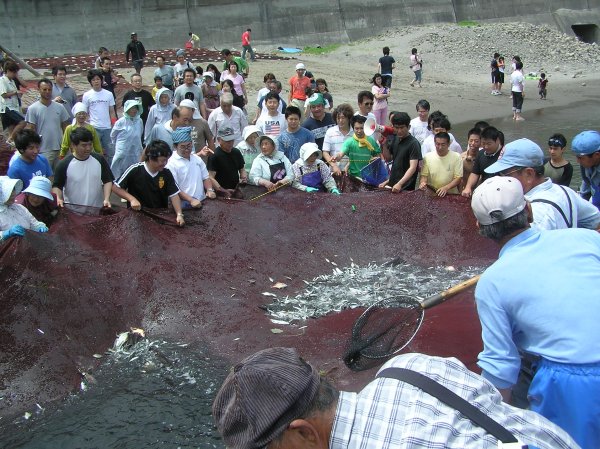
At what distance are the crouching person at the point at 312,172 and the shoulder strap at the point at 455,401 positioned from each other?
6261 mm

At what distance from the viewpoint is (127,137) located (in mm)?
9594

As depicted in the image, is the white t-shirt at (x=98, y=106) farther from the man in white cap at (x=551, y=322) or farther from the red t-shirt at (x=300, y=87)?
the man in white cap at (x=551, y=322)

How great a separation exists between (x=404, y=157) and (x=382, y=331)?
485 cm

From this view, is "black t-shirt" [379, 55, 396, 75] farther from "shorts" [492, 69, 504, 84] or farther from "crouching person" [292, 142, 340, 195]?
"crouching person" [292, 142, 340, 195]

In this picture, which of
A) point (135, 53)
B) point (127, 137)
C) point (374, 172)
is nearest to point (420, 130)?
point (374, 172)

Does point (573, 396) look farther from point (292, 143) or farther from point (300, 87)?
Answer: point (300, 87)

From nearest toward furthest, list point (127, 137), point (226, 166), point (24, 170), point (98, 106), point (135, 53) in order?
point (24, 170) < point (226, 166) < point (127, 137) < point (98, 106) < point (135, 53)

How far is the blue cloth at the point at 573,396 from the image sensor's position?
8.80 ft

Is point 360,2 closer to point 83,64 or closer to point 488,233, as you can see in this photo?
point 83,64

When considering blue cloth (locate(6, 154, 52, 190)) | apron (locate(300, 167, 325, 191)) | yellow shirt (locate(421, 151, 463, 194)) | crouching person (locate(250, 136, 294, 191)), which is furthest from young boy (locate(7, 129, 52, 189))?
yellow shirt (locate(421, 151, 463, 194))

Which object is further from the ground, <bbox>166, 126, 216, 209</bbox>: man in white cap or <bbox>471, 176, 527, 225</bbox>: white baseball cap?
<bbox>471, 176, 527, 225</bbox>: white baseball cap

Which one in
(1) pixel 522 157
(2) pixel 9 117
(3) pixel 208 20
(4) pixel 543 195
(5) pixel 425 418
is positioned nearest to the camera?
(5) pixel 425 418

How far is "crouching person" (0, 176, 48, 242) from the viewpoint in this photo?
18.7 feet

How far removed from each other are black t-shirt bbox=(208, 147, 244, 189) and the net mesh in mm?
4321
